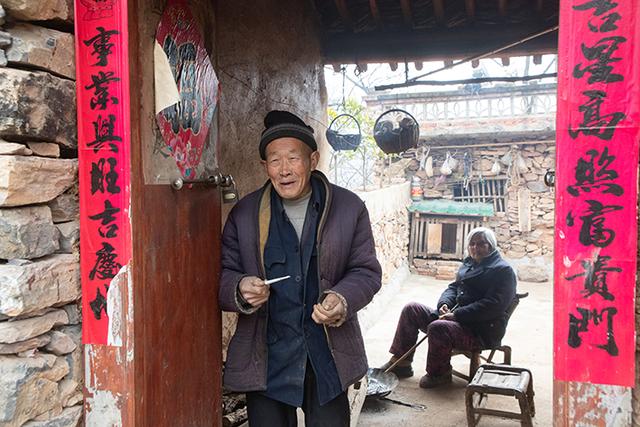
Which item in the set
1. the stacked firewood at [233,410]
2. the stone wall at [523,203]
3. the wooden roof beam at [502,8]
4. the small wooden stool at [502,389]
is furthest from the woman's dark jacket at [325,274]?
the stone wall at [523,203]

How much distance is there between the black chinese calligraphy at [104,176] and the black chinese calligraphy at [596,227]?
1.28 meters

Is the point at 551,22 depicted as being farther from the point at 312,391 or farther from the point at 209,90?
the point at 312,391

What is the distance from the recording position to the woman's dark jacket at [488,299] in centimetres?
443

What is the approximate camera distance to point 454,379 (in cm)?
492

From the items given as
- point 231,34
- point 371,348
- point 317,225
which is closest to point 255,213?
point 317,225

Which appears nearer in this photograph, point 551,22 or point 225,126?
point 225,126

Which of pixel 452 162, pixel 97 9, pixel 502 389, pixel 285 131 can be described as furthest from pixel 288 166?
pixel 452 162

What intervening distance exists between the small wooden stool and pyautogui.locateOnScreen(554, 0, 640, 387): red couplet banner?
2.48 meters

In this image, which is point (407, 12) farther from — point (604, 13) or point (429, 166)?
point (429, 166)

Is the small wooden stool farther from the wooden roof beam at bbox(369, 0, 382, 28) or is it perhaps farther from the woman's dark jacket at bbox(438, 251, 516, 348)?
the wooden roof beam at bbox(369, 0, 382, 28)

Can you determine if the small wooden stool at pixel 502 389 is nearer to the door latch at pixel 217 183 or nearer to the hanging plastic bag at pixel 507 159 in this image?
the door latch at pixel 217 183

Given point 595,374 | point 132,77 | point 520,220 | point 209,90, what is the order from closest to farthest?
point 595,374, point 132,77, point 209,90, point 520,220

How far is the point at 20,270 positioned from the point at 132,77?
0.63m

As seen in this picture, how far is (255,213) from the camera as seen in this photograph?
206cm
